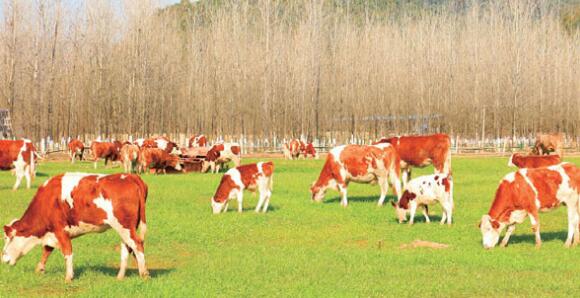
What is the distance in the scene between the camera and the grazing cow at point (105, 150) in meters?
39.0

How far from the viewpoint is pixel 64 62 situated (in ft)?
202

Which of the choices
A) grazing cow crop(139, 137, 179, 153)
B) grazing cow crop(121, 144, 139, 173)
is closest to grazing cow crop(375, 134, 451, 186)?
grazing cow crop(121, 144, 139, 173)

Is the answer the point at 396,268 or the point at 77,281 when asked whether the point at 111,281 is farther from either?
the point at 396,268

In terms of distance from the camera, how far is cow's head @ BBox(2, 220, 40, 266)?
36.5 ft

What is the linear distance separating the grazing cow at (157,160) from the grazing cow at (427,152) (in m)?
15.0

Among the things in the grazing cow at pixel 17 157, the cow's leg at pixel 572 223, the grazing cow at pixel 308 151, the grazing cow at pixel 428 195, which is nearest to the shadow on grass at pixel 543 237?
the cow's leg at pixel 572 223

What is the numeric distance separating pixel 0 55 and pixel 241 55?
20.8 meters

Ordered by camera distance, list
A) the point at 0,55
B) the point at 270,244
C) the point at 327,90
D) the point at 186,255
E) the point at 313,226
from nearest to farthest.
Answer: the point at 186,255, the point at 270,244, the point at 313,226, the point at 0,55, the point at 327,90

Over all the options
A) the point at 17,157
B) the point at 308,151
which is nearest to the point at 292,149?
the point at 308,151

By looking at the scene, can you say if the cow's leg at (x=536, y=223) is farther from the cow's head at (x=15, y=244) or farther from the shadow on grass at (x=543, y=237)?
the cow's head at (x=15, y=244)

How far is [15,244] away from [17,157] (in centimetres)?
1600

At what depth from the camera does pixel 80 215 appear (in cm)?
1080

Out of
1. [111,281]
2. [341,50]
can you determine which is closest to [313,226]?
[111,281]

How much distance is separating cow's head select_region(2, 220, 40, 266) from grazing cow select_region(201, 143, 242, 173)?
86.0ft
